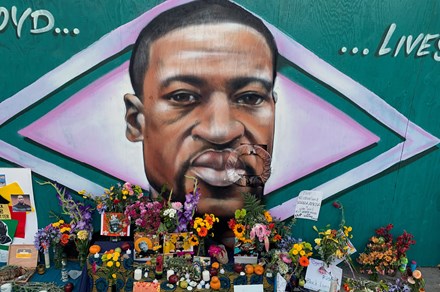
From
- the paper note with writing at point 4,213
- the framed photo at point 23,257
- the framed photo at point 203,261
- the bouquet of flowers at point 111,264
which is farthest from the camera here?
the paper note with writing at point 4,213

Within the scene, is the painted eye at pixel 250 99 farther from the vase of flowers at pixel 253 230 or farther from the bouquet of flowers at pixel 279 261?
the bouquet of flowers at pixel 279 261

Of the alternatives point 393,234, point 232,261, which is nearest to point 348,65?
point 393,234

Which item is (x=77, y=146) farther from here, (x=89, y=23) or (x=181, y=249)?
(x=181, y=249)

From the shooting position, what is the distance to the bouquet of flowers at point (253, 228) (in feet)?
10.7

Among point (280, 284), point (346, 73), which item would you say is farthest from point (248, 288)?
point (346, 73)

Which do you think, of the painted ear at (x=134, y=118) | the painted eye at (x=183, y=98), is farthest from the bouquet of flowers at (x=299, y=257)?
the painted ear at (x=134, y=118)

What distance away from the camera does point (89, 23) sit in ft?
10.8

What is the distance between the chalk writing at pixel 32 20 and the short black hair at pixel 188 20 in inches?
23.5

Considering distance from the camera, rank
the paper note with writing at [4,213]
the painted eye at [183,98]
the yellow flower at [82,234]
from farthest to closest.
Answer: the paper note with writing at [4,213], the painted eye at [183,98], the yellow flower at [82,234]

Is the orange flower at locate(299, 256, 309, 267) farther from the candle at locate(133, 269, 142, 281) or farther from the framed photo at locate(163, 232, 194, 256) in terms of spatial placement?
the candle at locate(133, 269, 142, 281)

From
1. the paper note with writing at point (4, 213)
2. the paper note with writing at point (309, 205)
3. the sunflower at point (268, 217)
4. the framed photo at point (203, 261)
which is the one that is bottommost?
the framed photo at point (203, 261)

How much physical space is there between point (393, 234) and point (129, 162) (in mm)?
2951

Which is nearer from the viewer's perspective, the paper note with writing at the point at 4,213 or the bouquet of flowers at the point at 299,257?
the bouquet of flowers at the point at 299,257

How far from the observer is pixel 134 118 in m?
3.54
